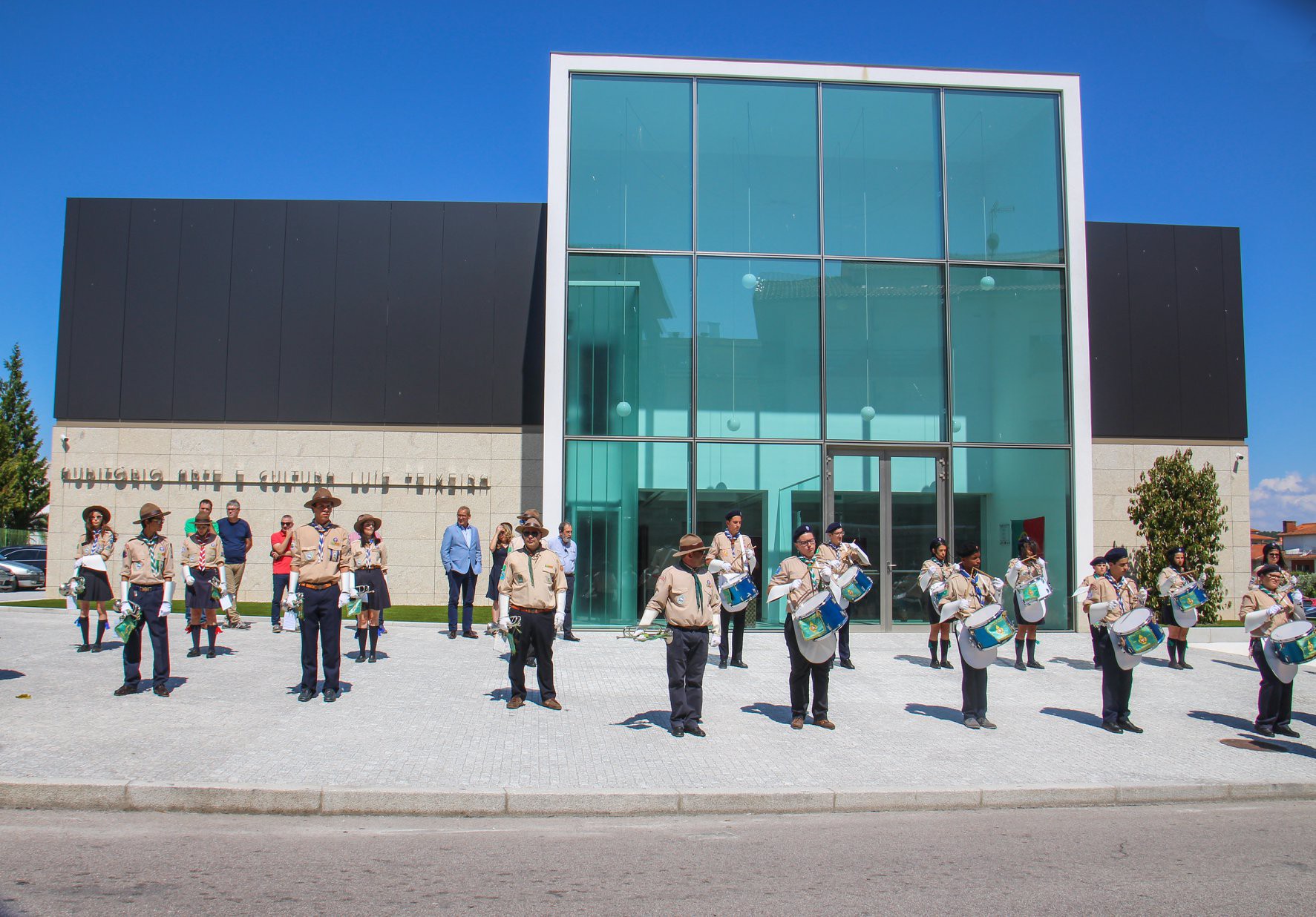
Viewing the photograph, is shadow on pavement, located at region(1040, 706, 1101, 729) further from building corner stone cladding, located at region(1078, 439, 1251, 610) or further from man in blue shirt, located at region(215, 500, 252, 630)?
building corner stone cladding, located at region(1078, 439, 1251, 610)

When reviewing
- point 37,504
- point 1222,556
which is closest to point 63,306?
point 1222,556

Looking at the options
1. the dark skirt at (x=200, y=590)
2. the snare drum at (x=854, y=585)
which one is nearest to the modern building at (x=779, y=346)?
the snare drum at (x=854, y=585)

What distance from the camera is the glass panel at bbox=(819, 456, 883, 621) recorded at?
56.4 feet

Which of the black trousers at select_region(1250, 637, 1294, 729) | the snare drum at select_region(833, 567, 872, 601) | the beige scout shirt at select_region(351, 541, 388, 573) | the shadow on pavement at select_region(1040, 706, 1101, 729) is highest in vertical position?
the beige scout shirt at select_region(351, 541, 388, 573)

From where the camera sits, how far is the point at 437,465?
21.0 meters

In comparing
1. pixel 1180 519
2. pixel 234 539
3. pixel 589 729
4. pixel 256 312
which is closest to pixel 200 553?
pixel 234 539

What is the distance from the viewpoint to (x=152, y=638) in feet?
32.4

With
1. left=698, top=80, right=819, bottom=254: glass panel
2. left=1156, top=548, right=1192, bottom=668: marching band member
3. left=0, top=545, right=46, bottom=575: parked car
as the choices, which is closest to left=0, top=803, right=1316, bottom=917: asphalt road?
left=1156, top=548, right=1192, bottom=668: marching band member

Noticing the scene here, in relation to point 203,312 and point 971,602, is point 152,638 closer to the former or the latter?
point 971,602

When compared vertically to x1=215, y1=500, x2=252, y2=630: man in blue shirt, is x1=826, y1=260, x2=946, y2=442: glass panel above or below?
above

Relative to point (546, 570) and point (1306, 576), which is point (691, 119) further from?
point (1306, 576)

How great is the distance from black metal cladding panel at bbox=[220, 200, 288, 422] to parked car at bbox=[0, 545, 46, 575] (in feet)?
58.0

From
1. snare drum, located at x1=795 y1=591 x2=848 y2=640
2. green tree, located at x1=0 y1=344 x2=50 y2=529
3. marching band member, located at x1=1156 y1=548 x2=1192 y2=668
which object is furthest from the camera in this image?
green tree, located at x1=0 y1=344 x2=50 y2=529

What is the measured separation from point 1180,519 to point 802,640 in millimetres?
12499
